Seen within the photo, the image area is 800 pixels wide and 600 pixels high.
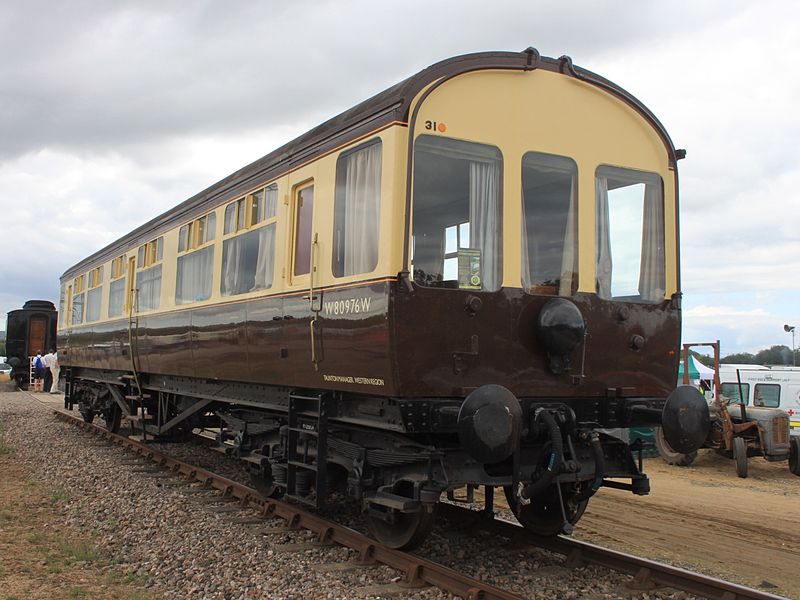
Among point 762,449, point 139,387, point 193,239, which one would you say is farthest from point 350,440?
point 762,449

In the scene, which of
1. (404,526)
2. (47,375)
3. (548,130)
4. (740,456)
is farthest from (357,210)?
(47,375)

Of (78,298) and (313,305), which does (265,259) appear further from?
(78,298)

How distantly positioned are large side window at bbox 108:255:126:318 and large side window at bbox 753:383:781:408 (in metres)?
13.1

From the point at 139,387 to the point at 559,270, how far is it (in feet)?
24.8

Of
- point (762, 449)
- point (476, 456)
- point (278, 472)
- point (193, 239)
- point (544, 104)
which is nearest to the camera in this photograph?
point (476, 456)

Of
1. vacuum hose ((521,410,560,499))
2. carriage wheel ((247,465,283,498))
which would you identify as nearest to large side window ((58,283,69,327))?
carriage wheel ((247,465,283,498))

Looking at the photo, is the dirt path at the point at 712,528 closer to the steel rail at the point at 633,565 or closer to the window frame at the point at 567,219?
the steel rail at the point at 633,565

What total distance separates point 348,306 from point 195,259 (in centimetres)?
402

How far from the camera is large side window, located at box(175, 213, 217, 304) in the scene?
8.53 meters

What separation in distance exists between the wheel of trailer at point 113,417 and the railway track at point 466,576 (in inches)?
252

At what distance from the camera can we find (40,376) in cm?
3109

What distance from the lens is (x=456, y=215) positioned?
5.60m

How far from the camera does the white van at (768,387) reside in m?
15.9

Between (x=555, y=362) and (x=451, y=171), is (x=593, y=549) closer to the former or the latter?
(x=555, y=362)
